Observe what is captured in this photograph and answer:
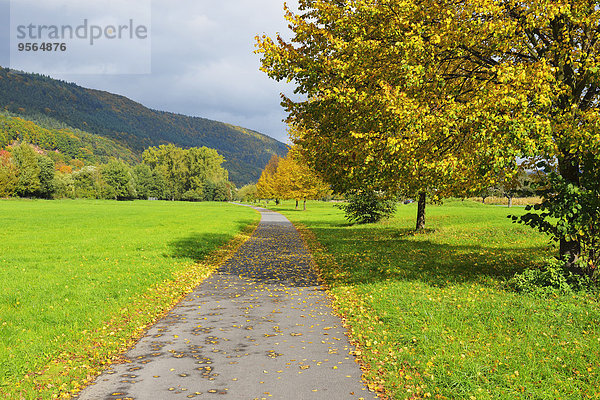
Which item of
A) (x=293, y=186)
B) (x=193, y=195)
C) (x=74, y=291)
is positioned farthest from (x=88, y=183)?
(x=74, y=291)

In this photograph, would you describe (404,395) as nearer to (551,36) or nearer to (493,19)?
(493,19)

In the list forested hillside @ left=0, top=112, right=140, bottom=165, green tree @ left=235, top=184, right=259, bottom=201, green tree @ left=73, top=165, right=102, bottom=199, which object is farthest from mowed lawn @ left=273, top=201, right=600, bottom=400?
forested hillside @ left=0, top=112, right=140, bottom=165

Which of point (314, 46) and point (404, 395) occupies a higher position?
point (314, 46)

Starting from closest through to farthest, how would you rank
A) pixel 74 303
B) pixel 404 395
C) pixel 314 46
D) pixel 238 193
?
pixel 404 395 → pixel 74 303 → pixel 314 46 → pixel 238 193

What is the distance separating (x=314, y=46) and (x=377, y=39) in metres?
2.23

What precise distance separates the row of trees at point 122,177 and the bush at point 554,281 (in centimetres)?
9104

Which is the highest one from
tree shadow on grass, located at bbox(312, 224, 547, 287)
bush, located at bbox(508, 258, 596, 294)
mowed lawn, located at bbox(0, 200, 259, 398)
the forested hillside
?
the forested hillside

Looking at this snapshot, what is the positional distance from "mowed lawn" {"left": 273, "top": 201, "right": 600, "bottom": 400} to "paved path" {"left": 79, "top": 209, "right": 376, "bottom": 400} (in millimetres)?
511

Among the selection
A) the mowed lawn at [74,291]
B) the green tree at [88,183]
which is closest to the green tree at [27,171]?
the green tree at [88,183]

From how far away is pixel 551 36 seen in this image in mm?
9258

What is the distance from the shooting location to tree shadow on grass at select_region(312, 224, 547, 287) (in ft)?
34.8

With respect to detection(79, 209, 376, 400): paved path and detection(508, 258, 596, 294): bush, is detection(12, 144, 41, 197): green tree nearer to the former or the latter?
detection(79, 209, 376, 400): paved path

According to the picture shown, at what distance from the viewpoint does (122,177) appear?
3792 inches

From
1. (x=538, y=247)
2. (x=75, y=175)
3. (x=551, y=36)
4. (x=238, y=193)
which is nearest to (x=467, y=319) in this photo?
(x=551, y=36)
